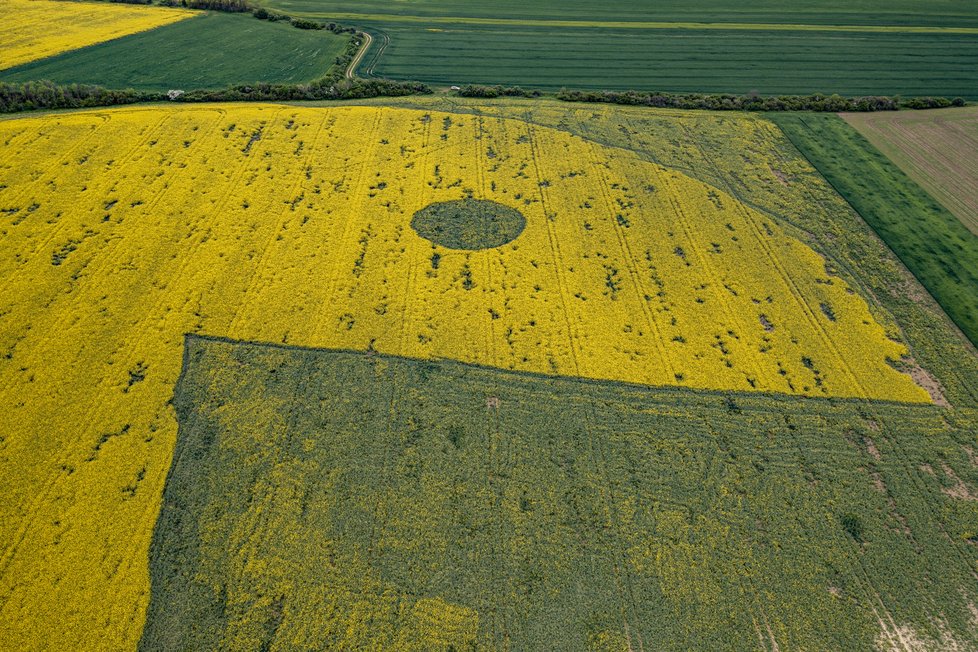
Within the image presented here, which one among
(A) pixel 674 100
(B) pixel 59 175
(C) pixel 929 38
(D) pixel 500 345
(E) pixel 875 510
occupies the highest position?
(C) pixel 929 38

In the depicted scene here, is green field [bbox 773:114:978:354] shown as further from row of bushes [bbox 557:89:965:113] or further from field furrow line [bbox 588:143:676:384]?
field furrow line [bbox 588:143:676:384]

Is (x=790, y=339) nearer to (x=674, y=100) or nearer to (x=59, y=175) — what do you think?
(x=674, y=100)

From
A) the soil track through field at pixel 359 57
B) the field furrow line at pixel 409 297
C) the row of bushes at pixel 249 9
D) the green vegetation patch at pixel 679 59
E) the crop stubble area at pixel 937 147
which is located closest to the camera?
the field furrow line at pixel 409 297

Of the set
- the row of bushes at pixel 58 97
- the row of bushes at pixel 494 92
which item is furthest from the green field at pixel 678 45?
the row of bushes at pixel 58 97

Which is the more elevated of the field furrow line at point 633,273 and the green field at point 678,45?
the green field at point 678,45

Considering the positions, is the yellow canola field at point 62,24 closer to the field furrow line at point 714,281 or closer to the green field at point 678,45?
the green field at point 678,45

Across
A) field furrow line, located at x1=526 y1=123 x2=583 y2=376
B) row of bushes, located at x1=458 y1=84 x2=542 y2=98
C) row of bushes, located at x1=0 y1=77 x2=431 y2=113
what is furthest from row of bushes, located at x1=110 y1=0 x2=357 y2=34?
field furrow line, located at x1=526 y1=123 x2=583 y2=376

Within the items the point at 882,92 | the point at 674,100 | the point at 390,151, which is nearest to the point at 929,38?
the point at 882,92
